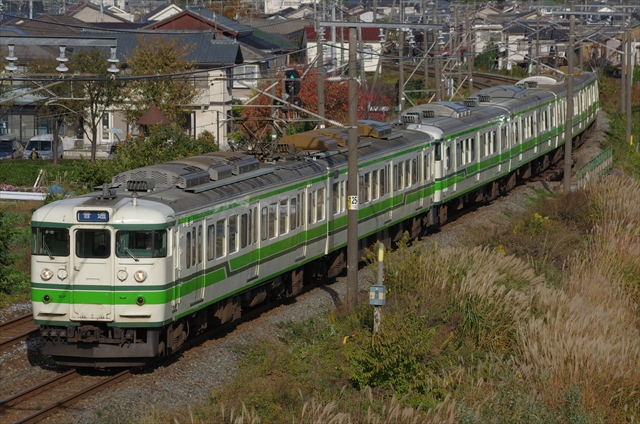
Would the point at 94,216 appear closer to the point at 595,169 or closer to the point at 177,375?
the point at 177,375

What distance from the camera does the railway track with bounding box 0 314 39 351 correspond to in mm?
15548

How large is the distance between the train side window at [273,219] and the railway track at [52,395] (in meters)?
4.20

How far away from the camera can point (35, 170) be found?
42844 millimetres

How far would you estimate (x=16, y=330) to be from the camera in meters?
16.6

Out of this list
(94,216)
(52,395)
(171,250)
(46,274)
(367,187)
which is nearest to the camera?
(52,395)

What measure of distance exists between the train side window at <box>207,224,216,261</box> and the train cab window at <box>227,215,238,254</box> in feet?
1.71

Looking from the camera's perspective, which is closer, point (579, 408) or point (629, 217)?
point (579, 408)

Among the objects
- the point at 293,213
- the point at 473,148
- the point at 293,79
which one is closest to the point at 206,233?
the point at 293,213

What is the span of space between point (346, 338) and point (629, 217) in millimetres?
12420

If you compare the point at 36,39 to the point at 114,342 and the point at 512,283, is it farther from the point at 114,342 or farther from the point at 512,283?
the point at 512,283

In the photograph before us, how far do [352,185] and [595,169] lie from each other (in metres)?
18.7

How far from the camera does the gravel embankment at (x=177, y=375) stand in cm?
1245

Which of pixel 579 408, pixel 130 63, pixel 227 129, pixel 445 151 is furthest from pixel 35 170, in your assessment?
pixel 579 408

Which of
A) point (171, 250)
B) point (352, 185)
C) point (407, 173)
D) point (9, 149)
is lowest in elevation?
point (9, 149)
